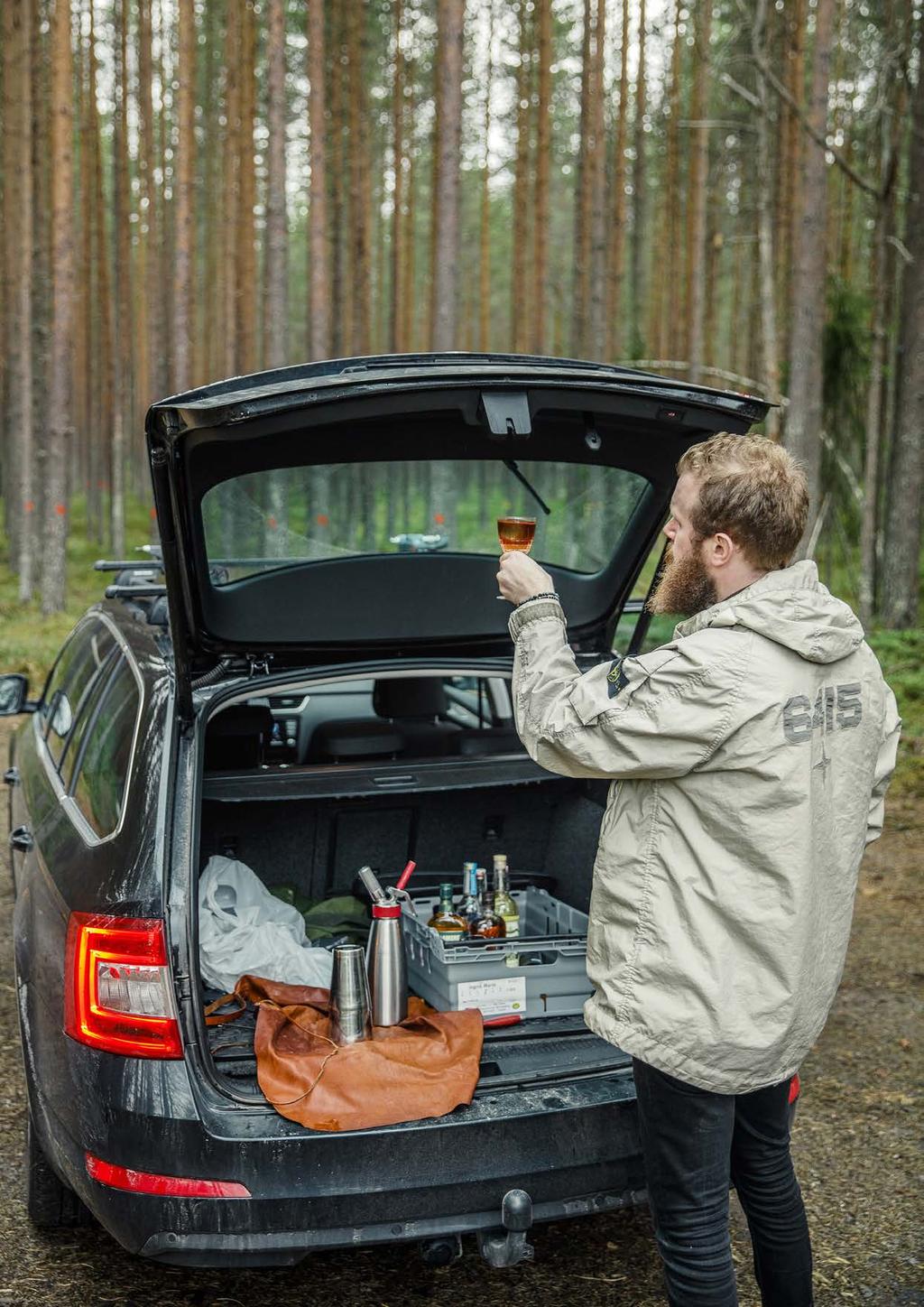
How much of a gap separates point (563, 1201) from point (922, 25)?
12.1m

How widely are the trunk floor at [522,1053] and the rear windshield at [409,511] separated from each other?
53.3 inches

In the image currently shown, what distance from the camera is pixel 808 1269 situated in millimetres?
2604

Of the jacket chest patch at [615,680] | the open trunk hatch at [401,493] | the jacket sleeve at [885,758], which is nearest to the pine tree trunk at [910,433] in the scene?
the open trunk hatch at [401,493]

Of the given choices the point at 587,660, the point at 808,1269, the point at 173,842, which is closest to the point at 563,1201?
the point at 808,1269

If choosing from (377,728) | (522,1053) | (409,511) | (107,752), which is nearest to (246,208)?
(377,728)

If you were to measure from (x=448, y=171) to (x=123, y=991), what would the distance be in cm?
1160

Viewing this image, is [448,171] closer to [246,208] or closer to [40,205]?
[246,208]

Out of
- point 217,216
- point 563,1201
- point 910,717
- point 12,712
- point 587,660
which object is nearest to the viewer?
point 563,1201

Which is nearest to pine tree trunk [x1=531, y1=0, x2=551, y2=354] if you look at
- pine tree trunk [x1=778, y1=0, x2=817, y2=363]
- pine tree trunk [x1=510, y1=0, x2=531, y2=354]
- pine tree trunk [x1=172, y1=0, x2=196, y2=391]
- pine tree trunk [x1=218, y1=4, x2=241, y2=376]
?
pine tree trunk [x1=510, y1=0, x2=531, y2=354]

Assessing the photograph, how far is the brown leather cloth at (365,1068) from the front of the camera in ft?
8.64

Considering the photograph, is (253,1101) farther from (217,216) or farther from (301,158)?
(301,158)

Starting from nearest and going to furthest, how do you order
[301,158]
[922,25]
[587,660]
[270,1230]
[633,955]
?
[633,955], [270,1230], [587,660], [922,25], [301,158]

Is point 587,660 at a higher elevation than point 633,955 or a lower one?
higher

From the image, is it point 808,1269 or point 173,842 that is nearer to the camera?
point 808,1269
